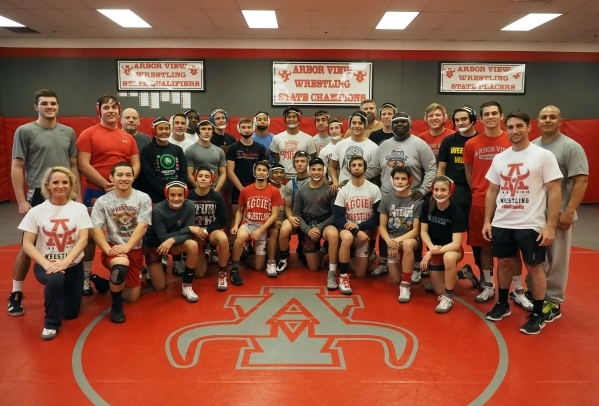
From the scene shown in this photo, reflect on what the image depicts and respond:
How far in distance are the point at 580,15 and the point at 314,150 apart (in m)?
7.05

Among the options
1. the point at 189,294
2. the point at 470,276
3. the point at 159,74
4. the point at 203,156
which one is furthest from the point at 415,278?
the point at 159,74

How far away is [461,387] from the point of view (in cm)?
328

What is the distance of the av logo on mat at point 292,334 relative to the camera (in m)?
3.67

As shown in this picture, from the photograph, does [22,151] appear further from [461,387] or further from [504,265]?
[504,265]

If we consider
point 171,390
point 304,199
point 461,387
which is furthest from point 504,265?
point 171,390

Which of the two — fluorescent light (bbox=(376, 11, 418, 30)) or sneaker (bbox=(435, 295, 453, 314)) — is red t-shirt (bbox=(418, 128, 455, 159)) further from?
fluorescent light (bbox=(376, 11, 418, 30))

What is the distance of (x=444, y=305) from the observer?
4.63 m

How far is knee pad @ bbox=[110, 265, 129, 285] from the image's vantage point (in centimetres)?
440

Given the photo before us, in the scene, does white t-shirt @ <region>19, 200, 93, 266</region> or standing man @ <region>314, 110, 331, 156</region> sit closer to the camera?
white t-shirt @ <region>19, 200, 93, 266</region>

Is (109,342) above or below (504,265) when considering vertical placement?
below

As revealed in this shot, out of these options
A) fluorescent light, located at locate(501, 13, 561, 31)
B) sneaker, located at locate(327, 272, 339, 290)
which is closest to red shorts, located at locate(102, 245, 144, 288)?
sneaker, located at locate(327, 272, 339, 290)

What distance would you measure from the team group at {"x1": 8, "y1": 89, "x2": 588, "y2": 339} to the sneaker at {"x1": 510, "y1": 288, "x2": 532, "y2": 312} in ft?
0.09

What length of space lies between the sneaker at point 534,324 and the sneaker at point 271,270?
2.85 m

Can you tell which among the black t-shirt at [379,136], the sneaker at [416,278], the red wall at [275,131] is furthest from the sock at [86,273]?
the red wall at [275,131]
